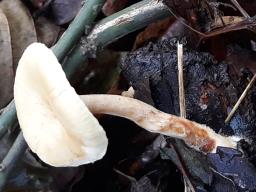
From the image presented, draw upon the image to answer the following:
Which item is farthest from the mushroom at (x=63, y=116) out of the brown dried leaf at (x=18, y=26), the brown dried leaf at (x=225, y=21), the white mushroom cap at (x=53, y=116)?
the brown dried leaf at (x=18, y=26)

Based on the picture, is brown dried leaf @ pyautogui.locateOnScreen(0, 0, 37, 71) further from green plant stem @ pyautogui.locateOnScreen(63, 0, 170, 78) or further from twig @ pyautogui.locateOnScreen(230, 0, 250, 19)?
twig @ pyautogui.locateOnScreen(230, 0, 250, 19)

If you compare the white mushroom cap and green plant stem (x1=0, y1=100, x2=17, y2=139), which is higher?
the white mushroom cap

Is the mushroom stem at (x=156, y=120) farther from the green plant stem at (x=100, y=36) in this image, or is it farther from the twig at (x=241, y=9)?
the twig at (x=241, y=9)

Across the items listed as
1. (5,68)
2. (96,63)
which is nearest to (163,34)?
(96,63)

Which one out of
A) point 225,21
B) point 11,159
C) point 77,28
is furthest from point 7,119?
point 225,21

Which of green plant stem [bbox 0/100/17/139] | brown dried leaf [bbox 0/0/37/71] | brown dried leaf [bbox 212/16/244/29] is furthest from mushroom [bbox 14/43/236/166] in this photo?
brown dried leaf [bbox 0/0/37/71]
